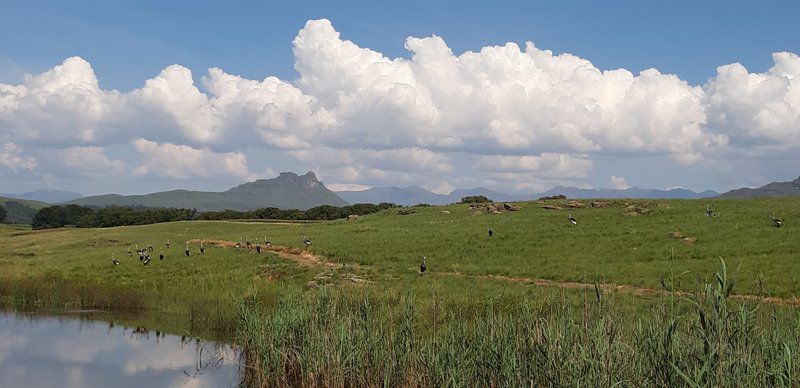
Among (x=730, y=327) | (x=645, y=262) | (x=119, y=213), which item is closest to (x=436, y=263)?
(x=645, y=262)

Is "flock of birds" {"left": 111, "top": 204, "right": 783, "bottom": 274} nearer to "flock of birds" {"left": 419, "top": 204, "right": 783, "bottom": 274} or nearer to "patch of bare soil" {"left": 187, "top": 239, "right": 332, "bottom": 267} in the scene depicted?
"flock of birds" {"left": 419, "top": 204, "right": 783, "bottom": 274}

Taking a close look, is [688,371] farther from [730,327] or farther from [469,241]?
[469,241]

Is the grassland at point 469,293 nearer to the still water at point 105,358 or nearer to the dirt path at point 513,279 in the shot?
the dirt path at point 513,279

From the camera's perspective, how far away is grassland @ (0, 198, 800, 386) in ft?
36.6

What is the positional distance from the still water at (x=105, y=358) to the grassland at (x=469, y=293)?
1688 millimetres

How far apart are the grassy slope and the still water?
2828 millimetres

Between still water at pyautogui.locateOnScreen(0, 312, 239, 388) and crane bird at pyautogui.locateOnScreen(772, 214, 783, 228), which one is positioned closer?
still water at pyautogui.locateOnScreen(0, 312, 239, 388)

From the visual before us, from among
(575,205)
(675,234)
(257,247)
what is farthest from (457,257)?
(575,205)

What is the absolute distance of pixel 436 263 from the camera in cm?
4756

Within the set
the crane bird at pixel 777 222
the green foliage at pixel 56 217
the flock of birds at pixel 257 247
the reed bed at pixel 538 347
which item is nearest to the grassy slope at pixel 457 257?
the flock of birds at pixel 257 247

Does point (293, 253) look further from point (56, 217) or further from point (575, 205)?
point (56, 217)

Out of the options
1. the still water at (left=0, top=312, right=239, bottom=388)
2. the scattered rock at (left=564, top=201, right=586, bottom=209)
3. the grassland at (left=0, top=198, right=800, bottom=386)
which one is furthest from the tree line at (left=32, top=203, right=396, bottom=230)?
the still water at (left=0, top=312, right=239, bottom=388)

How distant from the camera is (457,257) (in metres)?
50.1

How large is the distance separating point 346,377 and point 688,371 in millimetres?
9306
